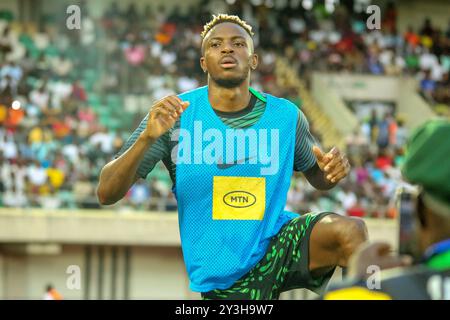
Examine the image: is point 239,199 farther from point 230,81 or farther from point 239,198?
point 230,81

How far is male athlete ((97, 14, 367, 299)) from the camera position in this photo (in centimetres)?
607

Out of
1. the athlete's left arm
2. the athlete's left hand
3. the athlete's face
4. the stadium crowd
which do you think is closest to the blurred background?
the stadium crowd

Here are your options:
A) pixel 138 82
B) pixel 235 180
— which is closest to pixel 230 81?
pixel 235 180

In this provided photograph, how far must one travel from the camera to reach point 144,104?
65.7ft

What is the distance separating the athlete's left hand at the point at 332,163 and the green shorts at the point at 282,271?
9.5 inches

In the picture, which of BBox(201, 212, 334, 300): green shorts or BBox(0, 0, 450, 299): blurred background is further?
BBox(0, 0, 450, 299): blurred background

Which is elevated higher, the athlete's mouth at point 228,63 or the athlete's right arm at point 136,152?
the athlete's mouth at point 228,63

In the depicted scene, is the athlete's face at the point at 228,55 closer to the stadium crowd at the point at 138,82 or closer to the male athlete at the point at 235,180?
the male athlete at the point at 235,180

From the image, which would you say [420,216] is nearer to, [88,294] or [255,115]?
[255,115]

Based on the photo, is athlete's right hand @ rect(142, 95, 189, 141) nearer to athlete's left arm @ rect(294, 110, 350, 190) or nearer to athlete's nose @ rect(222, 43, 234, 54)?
athlete's nose @ rect(222, 43, 234, 54)

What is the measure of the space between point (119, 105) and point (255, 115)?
44.9ft

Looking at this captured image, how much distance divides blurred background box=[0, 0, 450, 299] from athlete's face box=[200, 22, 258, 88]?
6.72 m

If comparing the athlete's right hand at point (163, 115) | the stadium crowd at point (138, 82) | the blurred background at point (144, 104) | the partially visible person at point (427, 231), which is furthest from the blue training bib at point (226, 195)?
the stadium crowd at point (138, 82)

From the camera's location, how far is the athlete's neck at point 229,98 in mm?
6383
